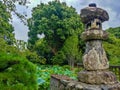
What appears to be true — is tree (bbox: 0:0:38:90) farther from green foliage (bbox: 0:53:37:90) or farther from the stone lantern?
the stone lantern

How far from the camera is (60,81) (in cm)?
461

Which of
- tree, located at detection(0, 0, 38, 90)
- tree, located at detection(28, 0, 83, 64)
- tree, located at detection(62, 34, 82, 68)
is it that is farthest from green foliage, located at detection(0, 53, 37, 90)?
tree, located at detection(28, 0, 83, 64)

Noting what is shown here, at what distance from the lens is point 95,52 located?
3.83 meters

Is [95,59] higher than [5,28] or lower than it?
lower

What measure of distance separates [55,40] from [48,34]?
1014mm

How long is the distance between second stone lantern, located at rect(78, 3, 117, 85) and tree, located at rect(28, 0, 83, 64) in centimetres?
1576

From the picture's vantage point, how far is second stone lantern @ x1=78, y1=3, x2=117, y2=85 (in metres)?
3.78

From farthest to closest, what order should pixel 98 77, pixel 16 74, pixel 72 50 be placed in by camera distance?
pixel 72 50 < pixel 98 77 < pixel 16 74

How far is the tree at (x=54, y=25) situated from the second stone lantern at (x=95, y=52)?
51.7 feet

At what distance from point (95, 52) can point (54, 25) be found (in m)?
16.6

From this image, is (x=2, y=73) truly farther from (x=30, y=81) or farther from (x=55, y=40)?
(x=55, y=40)

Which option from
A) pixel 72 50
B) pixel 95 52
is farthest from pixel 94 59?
pixel 72 50

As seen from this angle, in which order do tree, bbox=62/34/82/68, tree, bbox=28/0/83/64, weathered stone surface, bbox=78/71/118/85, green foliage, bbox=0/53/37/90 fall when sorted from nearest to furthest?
green foliage, bbox=0/53/37/90, weathered stone surface, bbox=78/71/118/85, tree, bbox=62/34/82/68, tree, bbox=28/0/83/64

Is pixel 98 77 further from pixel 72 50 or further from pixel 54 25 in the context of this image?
pixel 54 25
